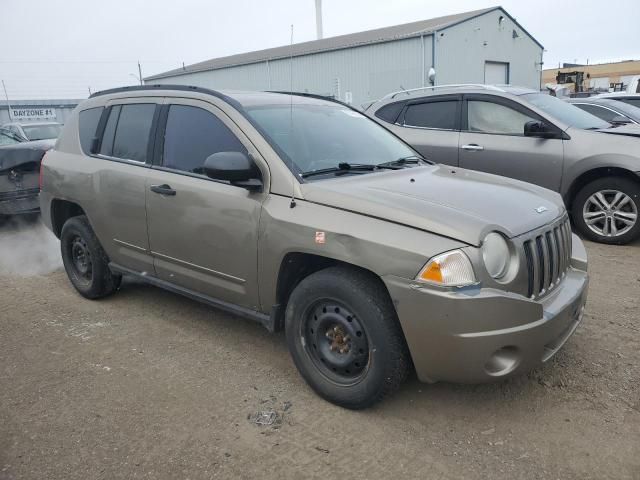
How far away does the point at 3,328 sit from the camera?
4441 millimetres

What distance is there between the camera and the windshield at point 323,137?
348cm

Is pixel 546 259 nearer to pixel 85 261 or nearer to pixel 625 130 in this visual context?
pixel 85 261

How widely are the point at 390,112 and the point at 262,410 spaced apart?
545 cm

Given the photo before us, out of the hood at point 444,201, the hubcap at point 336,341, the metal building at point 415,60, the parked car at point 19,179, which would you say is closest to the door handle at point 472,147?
the hood at point 444,201

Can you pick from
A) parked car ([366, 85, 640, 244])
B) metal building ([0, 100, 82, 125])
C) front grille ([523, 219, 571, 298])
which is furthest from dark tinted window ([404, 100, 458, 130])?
metal building ([0, 100, 82, 125])

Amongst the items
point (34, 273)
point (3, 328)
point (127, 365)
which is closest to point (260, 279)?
point (127, 365)

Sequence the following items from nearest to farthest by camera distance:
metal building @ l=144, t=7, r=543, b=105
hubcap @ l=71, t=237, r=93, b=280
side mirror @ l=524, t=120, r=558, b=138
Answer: hubcap @ l=71, t=237, r=93, b=280
side mirror @ l=524, t=120, r=558, b=138
metal building @ l=144, t=7, r=543, b=105

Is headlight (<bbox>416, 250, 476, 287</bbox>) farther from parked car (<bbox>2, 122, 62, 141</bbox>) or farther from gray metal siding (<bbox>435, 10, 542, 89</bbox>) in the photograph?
gray metal siding (<bbox>435, 10, 542, 89</bbox>)

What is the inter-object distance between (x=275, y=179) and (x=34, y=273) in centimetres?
396

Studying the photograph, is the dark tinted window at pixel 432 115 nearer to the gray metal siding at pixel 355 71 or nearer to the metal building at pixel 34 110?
the gray metal siding at pixel 355 71

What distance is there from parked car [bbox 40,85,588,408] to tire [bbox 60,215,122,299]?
0.43ft

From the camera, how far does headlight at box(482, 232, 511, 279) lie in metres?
2.66

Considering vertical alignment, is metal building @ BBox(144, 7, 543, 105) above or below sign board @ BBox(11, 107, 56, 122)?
above

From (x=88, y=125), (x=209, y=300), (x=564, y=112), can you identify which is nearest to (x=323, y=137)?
A: (x=209, y=300)
